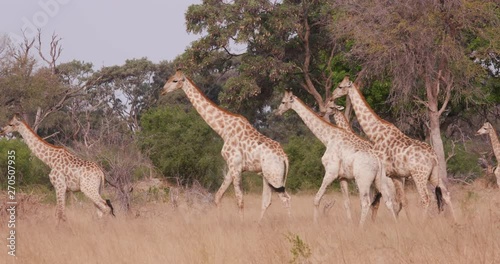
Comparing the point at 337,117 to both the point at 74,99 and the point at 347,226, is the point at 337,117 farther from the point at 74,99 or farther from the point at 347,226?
the point at 74,99

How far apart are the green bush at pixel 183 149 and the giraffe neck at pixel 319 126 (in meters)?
11.0

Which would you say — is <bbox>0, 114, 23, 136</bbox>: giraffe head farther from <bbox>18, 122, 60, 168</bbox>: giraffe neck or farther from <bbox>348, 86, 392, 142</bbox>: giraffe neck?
<bbox>348, 86, 392, 142</bbox>: giraffe neck

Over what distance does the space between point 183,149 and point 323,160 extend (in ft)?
41.8

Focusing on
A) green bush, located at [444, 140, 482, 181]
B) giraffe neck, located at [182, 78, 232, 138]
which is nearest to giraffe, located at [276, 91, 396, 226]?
giraffe neck, located at [182, 78, 232, 138]

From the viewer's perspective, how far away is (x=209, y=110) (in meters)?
14.1

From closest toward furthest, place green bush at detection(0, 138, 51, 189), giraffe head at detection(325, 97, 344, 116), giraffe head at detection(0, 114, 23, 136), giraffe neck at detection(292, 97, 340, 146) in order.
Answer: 1. giraffe neck at detection(292, 97, 340, 146)
2. giraffe head at detection(325, 97, 344, 116)
3. giraffe head at detection(0, 114, 23, 136)
4. green bush at detection(0, 138, 51, 189)

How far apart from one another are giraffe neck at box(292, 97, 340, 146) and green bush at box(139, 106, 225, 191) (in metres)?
11.0

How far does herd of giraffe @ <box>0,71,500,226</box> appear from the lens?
11.9m

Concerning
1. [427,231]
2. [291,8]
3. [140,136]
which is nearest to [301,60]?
[291,8]

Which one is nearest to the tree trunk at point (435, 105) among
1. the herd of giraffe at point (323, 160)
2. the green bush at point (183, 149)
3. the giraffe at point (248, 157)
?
the herd of giraffe at point (323, 160)

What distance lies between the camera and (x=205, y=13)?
27312 millimetres

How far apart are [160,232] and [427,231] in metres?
3.74

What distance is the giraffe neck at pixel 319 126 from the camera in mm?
12469

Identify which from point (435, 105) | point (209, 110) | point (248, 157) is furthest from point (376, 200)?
point (435, 105)
